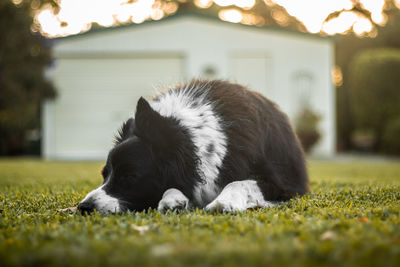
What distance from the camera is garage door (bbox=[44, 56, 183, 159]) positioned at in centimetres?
1348

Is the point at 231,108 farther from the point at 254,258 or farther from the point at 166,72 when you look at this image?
the point at 166,72

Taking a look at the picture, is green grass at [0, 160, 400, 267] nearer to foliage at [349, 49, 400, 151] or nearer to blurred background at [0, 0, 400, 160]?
blurred background at [0, 0, 400, 160]

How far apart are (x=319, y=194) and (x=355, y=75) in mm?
16529

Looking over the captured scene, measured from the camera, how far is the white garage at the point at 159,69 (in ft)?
44.5

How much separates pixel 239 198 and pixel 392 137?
14.5m

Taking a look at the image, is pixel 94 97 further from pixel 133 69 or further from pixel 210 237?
pixel 210 237

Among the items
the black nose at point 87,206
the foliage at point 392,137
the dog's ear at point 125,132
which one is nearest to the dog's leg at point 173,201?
the black nose at point 87,206

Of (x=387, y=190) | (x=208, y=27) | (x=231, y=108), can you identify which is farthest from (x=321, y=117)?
(x=231, y=108)

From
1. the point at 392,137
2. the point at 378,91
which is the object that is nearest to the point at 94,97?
the point at 392,137

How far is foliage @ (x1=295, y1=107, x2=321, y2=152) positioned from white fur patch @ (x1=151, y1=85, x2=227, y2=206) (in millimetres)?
10508

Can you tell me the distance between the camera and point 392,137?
50.8ft

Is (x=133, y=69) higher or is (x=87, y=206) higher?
(x=133, y=69)

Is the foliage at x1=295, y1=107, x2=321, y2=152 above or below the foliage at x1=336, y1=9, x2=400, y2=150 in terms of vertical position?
below

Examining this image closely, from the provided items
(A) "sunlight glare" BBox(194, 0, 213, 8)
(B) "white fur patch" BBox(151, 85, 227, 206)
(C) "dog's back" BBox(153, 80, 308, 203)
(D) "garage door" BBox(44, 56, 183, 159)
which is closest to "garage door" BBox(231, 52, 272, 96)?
(D) "garage door" BBox(44, 56, 183, 159)
